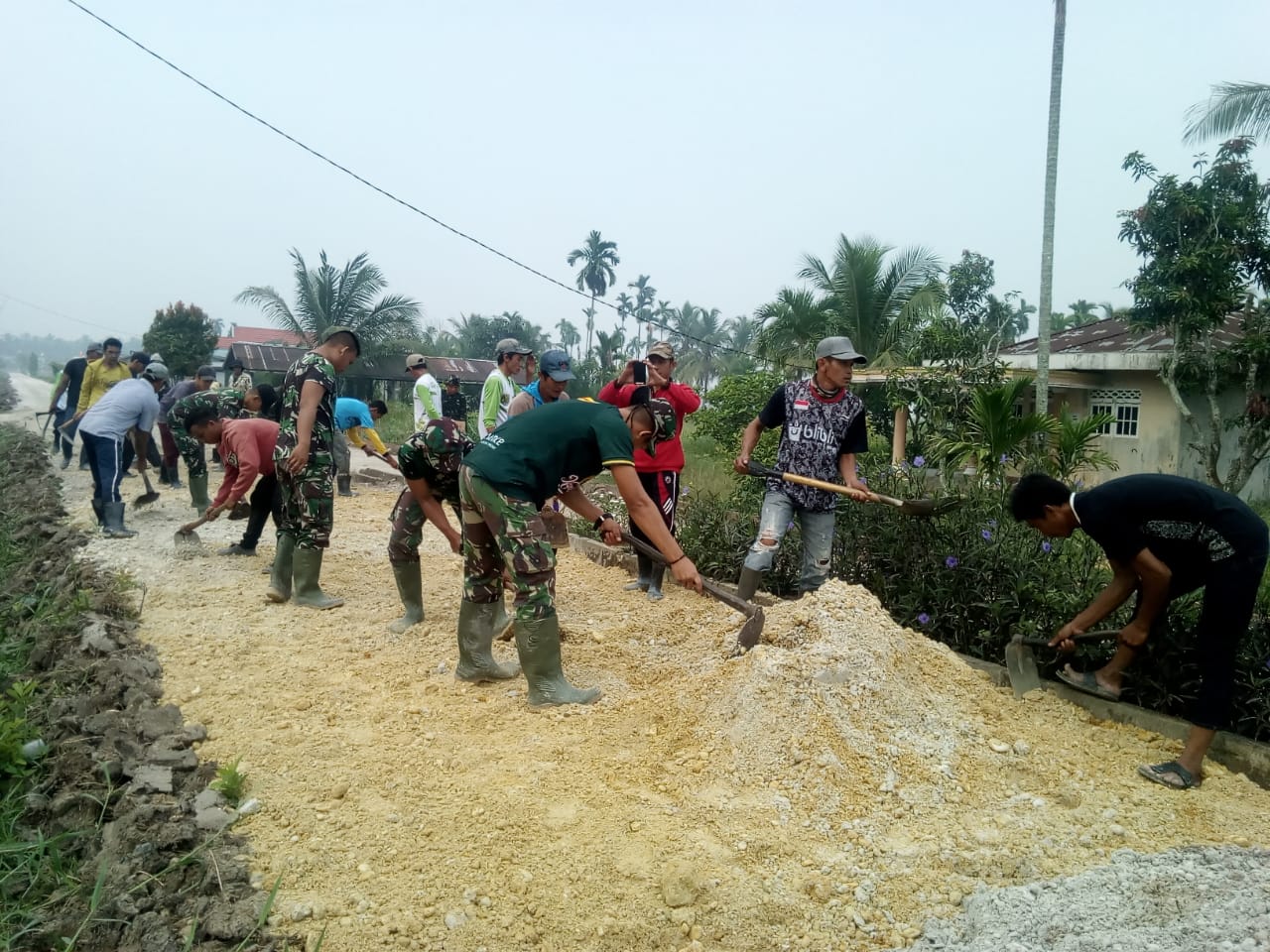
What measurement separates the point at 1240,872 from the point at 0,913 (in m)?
3.65

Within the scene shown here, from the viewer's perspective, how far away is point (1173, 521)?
11.2ft

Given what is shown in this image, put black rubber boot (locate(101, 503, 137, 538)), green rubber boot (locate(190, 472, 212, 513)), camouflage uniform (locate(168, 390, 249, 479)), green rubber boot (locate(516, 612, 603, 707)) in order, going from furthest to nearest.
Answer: green rubber boot (locate(190, 472, 212, 513)) → black rubber boot (locate(101, 503, 137, 538)) → camouflage uniform (locate(168, 390, 249, 479)) → green rubber boot (locate(516, 612, 603, 707))

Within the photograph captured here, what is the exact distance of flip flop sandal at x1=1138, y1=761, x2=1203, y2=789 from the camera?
320 centimetres

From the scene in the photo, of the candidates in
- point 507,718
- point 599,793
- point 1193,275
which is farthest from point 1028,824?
point 1193,275

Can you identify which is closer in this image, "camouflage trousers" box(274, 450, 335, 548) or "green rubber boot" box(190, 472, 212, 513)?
"camouflage trousers" box(274, 450, 335, 548)

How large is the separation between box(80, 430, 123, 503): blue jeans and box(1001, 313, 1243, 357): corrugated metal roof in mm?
12265

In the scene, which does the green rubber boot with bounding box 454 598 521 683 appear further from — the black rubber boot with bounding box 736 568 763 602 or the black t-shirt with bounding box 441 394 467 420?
the black t-shirt with bounding box 441 394 467 420

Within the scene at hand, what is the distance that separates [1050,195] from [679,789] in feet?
39.0

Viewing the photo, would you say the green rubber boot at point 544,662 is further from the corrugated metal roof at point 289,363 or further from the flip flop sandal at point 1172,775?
the corrugated metal roof at point 289,363

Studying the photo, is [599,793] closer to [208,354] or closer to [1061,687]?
[1061,687]

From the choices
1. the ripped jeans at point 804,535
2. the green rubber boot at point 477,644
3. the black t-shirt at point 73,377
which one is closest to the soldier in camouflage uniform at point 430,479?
the green rubber boot at point 477,644

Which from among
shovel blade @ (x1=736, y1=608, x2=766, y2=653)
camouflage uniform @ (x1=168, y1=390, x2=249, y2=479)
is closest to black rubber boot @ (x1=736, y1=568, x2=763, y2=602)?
shovel blade @ (x1=736, y1=608, x2=766, y2=653)

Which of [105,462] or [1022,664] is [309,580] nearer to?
[105,462]

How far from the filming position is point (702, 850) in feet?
9.15
